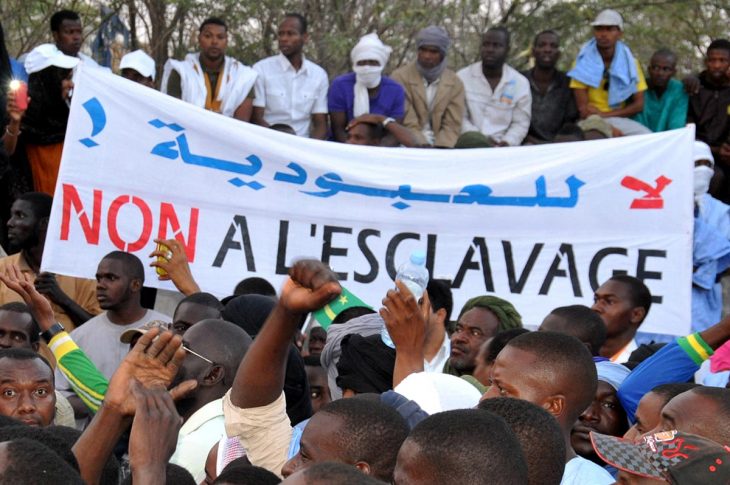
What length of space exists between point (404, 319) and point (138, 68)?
18.8 feet

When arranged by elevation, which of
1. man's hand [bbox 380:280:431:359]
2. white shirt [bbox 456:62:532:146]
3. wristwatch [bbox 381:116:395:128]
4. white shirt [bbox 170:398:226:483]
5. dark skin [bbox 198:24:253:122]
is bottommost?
white shirt [bbox 170:398:226:483]

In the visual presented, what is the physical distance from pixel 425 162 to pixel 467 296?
3.20 feet

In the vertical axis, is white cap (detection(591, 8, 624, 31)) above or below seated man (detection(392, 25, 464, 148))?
above

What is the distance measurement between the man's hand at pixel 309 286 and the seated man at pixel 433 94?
6649 millimetres

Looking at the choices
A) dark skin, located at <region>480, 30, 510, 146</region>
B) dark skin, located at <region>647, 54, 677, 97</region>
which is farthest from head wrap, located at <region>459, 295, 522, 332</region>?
dark skin, located at <region>647, 54, 677, 97</region>

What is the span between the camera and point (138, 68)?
9.59m

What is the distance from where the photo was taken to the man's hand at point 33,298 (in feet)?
19.3

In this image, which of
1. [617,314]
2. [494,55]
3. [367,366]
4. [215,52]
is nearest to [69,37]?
[215,52]

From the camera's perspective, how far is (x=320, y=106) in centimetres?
1041

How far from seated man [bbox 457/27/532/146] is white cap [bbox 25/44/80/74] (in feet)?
10.8

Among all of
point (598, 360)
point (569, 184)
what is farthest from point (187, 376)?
point (569, 184)

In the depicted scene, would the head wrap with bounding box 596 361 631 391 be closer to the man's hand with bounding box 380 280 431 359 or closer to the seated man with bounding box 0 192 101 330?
the man's hand with bounding box 380 280 431 359

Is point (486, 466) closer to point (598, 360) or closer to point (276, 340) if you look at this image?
point (276, 340)

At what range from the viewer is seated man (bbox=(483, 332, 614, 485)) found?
4.26m
